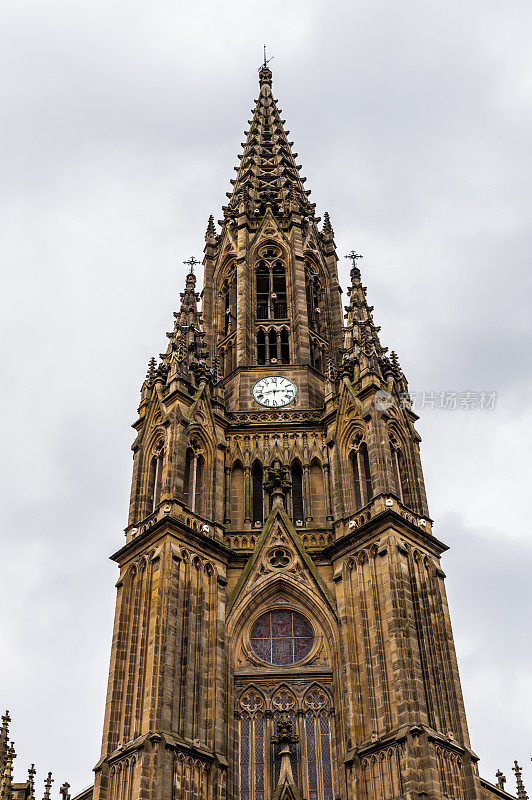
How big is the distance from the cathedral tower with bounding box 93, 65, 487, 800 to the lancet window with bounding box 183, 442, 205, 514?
0.27 feet

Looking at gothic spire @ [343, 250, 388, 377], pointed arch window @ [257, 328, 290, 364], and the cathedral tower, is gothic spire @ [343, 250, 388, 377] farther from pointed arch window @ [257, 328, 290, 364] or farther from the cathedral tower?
pointed arch window @ [257, 328, 290, 364]

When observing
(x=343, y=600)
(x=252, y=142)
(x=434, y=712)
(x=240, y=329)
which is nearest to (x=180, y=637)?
(x=343, y=600)

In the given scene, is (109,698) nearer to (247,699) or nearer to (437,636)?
(247,699)

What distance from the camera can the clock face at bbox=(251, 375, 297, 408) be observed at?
46.8 meters

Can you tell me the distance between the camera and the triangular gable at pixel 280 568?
126 feet

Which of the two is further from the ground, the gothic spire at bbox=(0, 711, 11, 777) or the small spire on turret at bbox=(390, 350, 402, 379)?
the small spire on turret at bbox=(390, 350, 402, 379)

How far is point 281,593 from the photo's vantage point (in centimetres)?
3928

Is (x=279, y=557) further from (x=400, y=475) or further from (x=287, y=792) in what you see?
(x=287, y=792)

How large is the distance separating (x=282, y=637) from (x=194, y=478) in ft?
23.7

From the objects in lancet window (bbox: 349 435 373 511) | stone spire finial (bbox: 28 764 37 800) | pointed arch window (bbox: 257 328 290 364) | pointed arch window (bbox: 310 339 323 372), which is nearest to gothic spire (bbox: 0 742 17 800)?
stone spire finial (bbox: 28 764 37 800)

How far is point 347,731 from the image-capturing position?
34312 mm

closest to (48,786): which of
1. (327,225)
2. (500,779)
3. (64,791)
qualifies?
(64,791)

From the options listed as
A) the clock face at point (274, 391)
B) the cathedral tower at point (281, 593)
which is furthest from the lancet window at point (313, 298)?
the clock face at point (274, 391)

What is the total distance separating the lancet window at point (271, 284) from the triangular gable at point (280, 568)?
1435 cm
